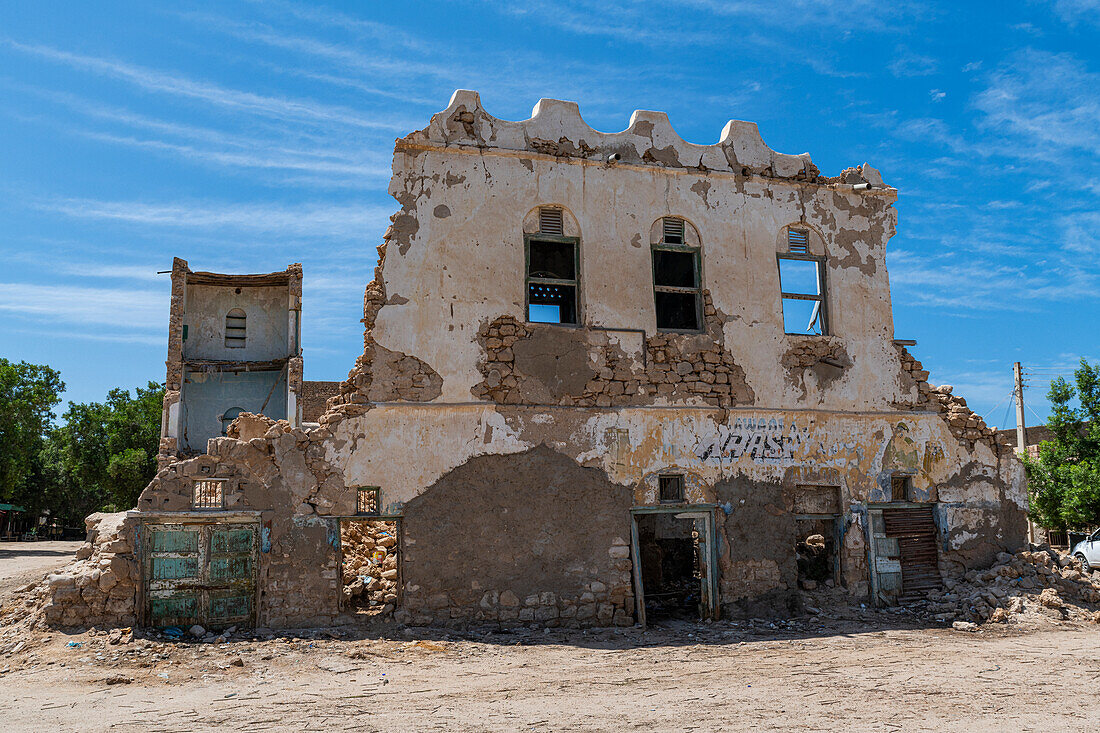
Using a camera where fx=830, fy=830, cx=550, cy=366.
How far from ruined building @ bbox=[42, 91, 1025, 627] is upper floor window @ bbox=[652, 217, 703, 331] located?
47 mm

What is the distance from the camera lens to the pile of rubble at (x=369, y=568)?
11.0 meters

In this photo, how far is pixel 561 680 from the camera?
27.3 ft

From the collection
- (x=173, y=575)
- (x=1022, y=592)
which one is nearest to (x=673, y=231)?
(x=1022, y=592)

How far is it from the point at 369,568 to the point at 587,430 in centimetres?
387

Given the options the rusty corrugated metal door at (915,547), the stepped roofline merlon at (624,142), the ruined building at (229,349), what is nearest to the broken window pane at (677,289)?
the stepped roofline merlon at (624,142)

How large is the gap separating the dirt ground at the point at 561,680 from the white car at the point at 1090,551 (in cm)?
793

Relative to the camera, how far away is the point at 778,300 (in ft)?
41.3

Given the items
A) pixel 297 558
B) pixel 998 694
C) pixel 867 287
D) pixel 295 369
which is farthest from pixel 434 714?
pixel 295 369

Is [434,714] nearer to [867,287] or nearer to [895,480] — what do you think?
[895,480]

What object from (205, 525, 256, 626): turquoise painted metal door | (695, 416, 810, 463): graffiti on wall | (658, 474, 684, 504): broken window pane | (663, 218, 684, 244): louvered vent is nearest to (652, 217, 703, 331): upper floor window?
(663, 218, 684, 244): louvered vent

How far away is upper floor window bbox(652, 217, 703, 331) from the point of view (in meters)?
12.3

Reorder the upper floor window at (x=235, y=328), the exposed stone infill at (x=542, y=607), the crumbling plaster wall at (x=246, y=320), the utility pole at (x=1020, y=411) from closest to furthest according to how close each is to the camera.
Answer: the exposed stone infill at (x=542, y=607)
the crumbling plaster wall at (x=246, y=320)
the upper floor window at (x=235, y=328)
the utility pole at (x=1020, y=411)

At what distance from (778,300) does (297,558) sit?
7747 mm

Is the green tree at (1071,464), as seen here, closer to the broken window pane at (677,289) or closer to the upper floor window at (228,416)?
the broken window pane at (677,289)
